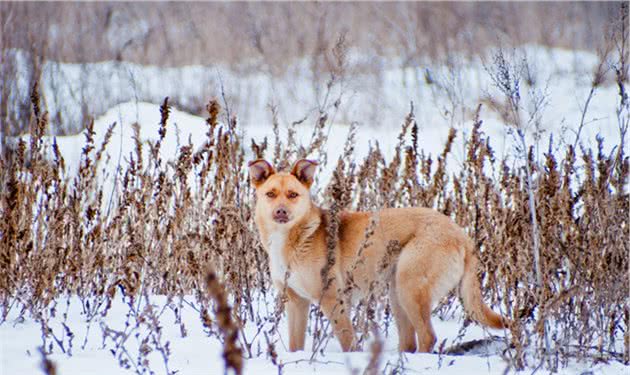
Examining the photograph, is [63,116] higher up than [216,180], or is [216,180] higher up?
[63,116]

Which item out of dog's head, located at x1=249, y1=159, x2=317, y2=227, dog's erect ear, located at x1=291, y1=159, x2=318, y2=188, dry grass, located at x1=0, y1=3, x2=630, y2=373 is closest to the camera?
dry grass, located at x1=0, y1=3, x2=630, y2=373

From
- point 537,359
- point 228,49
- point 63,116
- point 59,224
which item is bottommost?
point 537,359

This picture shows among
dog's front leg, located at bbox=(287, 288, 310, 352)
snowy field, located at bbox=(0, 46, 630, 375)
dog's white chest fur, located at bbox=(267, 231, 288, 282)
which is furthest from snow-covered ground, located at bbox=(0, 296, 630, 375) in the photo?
dog's white chest fur, located at bbox=(267, 231, 288, 282)

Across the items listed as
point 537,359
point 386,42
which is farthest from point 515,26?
point 537,359

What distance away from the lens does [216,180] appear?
618 cm

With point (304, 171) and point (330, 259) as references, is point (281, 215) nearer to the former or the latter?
point (304, 171)

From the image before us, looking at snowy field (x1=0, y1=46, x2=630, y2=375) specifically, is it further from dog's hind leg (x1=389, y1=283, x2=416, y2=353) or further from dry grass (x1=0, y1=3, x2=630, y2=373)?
dog's hind leg (x1=389, y1=283, x2=416, y2=353)

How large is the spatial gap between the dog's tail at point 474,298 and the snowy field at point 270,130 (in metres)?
0.15

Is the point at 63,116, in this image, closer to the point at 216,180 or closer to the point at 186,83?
the point at 186,83

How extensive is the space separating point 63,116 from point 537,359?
11061 mm

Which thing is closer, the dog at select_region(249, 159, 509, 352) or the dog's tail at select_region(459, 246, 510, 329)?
the dog's tail at select_region(459, 246, 510, 329)

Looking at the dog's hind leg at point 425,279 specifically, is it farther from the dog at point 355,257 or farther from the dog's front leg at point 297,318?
the dog's front leg at point 297,318

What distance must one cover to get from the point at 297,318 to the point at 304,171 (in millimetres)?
1182

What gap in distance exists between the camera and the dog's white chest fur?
5348 mm
